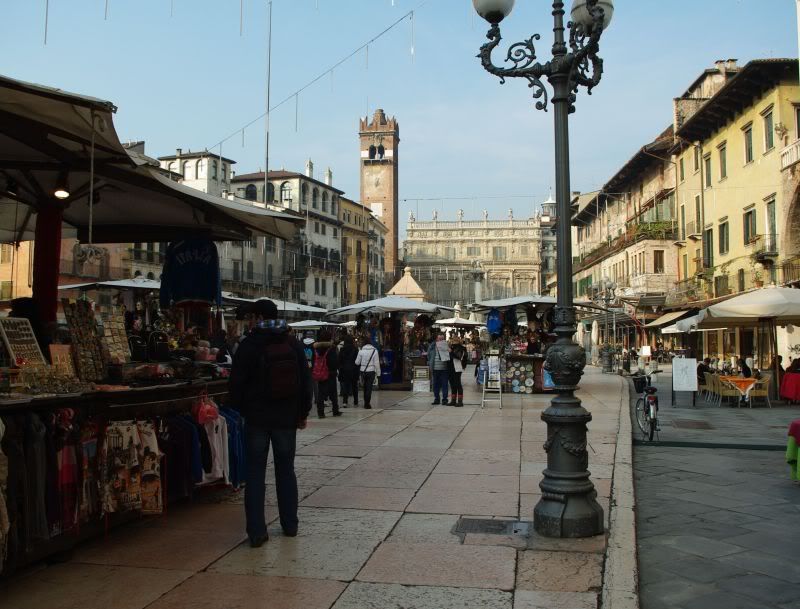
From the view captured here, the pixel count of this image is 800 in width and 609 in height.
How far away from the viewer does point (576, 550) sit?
508cm

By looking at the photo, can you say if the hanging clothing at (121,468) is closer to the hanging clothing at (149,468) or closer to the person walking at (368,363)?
the hanging clothing at (149,468)

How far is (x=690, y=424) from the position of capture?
13734 millimetres

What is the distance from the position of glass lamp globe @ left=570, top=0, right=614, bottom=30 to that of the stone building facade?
104 metres

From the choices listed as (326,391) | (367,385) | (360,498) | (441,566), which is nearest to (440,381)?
(367,385)

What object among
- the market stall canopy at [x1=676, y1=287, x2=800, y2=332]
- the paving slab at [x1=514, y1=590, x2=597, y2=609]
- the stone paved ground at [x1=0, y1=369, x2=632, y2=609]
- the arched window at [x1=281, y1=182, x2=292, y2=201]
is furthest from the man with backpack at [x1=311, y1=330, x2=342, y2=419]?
the arched window at [x1=281, y1=182, x2=292, y2=201]

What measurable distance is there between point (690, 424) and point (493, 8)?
10.1 m

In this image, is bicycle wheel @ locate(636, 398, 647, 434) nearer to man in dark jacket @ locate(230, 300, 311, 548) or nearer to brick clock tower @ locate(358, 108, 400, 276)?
man in dark jacket @ locate(230, 300, 311, 548)

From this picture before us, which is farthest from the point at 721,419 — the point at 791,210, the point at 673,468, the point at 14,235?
the point at 791,210

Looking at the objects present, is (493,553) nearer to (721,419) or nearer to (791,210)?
(721,419)

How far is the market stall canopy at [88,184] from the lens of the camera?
4637mm

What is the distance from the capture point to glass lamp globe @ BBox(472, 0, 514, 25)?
6094mm

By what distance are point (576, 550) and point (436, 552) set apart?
3.19 feet

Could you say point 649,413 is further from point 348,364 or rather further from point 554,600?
point 554,600

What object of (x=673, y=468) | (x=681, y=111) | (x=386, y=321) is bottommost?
(x=673, y=468)
